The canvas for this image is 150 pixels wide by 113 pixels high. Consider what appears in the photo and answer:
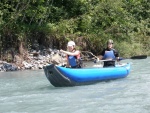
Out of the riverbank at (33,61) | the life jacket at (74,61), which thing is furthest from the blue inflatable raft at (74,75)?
the riverbank at (33,61)

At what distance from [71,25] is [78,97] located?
10.9 metres

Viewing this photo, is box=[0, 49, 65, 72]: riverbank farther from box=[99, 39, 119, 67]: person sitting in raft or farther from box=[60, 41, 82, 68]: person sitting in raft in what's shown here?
box=[60, 41, 82, 68]: person sitting in raft

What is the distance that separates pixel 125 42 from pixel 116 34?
0.64 meters

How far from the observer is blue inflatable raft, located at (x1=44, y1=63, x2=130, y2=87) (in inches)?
318

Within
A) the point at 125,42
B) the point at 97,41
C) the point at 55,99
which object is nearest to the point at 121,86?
the point at 55,99

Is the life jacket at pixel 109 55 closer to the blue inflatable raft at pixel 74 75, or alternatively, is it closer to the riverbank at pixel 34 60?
the blue inflatable raft at pixel 74 75

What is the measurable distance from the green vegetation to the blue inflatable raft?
6.83 metres

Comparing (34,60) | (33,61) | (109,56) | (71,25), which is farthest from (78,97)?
(71,25)

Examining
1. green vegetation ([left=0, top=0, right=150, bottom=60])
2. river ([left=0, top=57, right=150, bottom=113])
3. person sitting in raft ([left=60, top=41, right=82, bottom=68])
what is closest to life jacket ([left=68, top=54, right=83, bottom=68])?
person sitting in raft ([left=60, top=41, right=82, bottom=68])

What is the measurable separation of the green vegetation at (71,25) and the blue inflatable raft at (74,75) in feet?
22.4

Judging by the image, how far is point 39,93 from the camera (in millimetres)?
7605

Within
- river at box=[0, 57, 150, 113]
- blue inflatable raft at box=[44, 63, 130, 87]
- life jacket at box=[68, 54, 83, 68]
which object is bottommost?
river at box=[0, 57, 150, 113]

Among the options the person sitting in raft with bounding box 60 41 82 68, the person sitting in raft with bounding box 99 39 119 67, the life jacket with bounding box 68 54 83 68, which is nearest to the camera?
the person sitting in raft with bounding box 60 41 82 68

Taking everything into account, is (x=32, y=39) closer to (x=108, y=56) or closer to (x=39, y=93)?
(x=108, y=56)
